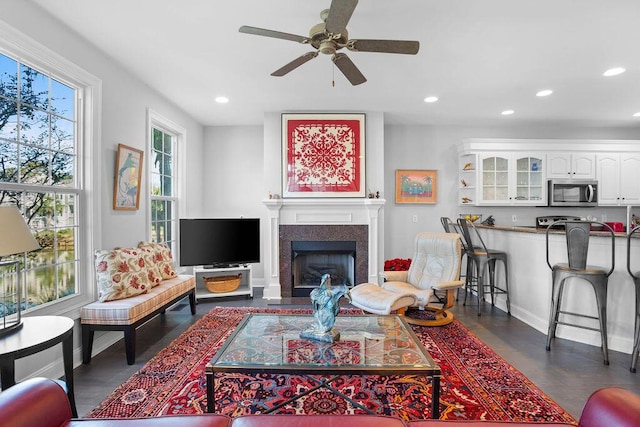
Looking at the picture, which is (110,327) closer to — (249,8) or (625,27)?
(249,8)

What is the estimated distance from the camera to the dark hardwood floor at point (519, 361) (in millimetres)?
2172

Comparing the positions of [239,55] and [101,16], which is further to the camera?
[239,55]

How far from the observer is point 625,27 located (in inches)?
97.3

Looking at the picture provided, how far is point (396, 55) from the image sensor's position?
2.93 metres

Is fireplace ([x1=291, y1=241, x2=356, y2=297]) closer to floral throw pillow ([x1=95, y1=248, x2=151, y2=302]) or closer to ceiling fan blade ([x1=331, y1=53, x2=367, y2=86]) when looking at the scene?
floral throw pillow ([x1=95, y1=248, x2=151, y2=302])

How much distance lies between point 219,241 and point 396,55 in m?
3.14

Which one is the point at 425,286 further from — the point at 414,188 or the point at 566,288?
the point at 414,188

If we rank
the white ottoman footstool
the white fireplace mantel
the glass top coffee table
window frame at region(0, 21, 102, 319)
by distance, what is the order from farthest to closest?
1. the white fireplace mantel
2. the white ottoman footstool
3. window frame at region(0, 21, 102, 319)
4. the glass top coffee table

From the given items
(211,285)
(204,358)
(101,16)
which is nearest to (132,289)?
(204,358)

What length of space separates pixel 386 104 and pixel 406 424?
386 centimetres

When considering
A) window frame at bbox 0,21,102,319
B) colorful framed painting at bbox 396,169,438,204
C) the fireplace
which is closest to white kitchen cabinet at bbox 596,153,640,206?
colorful framed painting at bbox 396,169,438,204

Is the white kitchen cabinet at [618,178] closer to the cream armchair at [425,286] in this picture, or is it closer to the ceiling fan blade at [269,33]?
the cream armchair at [425,286]

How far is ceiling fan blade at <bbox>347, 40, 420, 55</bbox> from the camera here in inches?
78.8

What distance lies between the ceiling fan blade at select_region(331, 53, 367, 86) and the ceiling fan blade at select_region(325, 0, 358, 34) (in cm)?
31
